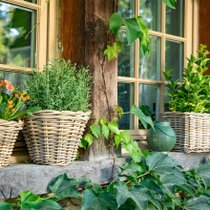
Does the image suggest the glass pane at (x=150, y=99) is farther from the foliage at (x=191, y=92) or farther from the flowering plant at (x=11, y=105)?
the flowering plant at (x=11, y=105)

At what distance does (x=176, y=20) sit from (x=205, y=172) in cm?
106

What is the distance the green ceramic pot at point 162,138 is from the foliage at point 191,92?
0.77 ft

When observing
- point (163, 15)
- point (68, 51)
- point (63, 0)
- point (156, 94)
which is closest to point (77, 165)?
point (68, 51)

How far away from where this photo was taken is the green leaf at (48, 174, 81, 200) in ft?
5.60

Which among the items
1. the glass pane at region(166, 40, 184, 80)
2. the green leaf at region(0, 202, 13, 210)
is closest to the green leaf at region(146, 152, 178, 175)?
the green leaf at region(0, 202, 13, 210)

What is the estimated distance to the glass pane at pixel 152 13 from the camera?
105 inches

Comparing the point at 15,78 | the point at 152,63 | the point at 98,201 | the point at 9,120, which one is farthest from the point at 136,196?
the point at 152,63

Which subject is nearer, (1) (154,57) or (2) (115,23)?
(2) (115,23)

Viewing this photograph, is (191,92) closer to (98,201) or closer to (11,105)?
(98,201)

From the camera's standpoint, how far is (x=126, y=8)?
2.55 meters

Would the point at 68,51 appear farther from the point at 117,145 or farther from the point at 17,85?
the point at 117,145

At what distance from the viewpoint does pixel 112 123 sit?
1.95 m

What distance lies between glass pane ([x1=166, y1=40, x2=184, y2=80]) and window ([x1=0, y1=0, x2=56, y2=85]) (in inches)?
38.0

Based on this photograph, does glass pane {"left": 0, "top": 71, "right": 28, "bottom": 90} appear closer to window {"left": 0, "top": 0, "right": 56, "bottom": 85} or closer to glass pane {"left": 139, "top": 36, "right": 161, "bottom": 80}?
window {"left": 0, "top": 0, "right": 56, "bottom": 85}
